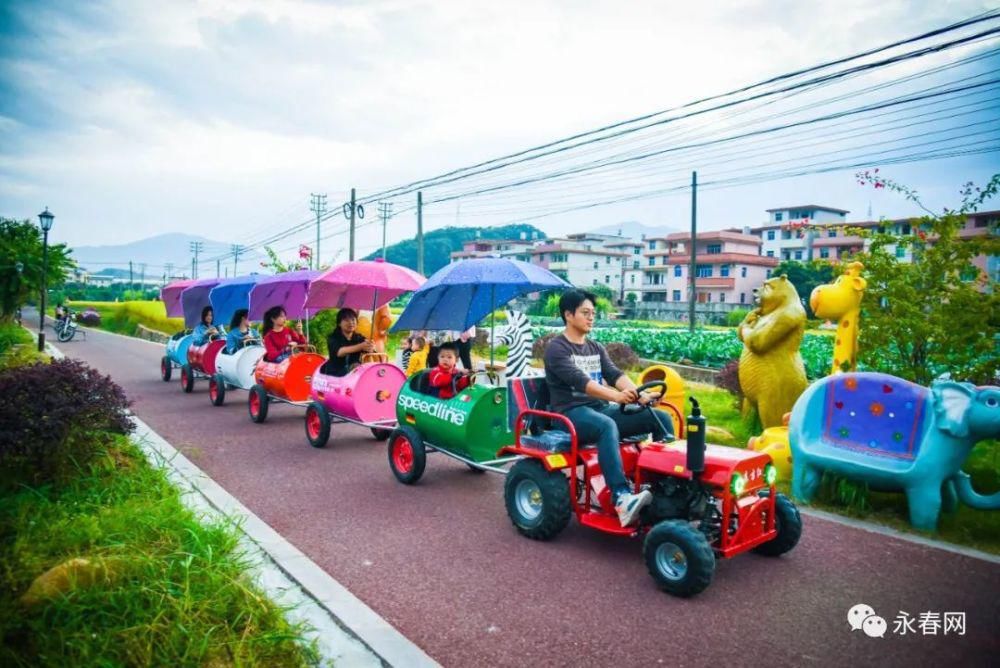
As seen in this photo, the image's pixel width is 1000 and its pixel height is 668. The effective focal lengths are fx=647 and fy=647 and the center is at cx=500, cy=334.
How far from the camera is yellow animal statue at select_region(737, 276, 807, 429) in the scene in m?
7.49

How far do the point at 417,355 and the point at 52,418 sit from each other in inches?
250

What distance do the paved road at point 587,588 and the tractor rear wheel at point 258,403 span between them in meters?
3.31

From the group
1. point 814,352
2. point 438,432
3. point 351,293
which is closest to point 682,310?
point 814,352

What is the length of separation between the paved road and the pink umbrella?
2.93m

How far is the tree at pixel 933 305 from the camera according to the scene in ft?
21.8

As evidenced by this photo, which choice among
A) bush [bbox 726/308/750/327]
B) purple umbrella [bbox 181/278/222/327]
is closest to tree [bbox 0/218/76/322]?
purple umbrella [bbox 181/278/222/327]

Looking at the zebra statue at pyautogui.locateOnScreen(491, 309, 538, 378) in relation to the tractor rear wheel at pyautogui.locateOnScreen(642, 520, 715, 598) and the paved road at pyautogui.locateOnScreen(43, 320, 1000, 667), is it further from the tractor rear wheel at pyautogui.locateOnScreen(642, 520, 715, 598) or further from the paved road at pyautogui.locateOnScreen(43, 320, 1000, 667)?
the tractor rear wheel at pyautogui.locateOnScreen(642, 520, 715, 598)

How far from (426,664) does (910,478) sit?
426cm

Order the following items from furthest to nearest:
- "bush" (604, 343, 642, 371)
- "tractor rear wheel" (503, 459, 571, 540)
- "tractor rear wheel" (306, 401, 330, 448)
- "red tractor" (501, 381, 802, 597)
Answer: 1. "bush" (604, 343, 642, 371)
2. "tractor rear wheel" (306, 401, 330, 448)
3. "tractor rear wheel" (503, 459, 571, 540)
4. "red tractor" (501, 381, 802, 597)

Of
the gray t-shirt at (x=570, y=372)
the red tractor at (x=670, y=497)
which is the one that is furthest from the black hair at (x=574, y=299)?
the red tractor at (x=670, y=497)

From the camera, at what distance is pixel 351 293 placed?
10.7 metres

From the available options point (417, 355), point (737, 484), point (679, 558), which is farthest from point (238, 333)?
point (737, 484)

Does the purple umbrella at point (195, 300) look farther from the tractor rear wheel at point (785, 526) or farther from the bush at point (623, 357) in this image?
the tractor rear wheel at point (785, 526)

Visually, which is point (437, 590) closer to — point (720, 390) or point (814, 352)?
point (720, 390)
